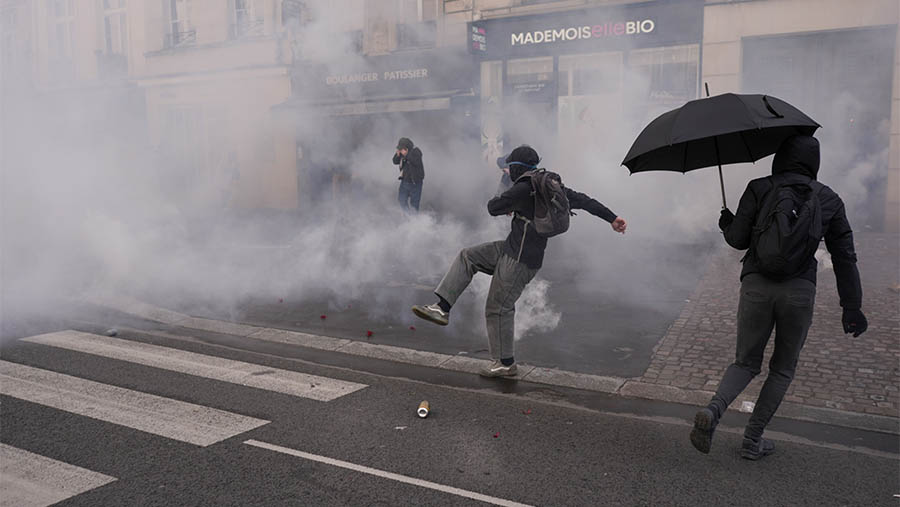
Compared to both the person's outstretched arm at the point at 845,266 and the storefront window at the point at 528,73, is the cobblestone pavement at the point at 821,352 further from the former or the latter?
the storefront window at the point at 528,73

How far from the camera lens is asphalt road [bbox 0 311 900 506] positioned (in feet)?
10.3

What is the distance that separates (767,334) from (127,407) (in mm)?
3535

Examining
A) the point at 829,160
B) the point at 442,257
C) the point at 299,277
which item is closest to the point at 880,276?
the point at 829,160

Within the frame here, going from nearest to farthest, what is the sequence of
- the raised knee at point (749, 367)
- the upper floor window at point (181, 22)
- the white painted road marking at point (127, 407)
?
the raised knee at point (749, 367), the white painted road marking at point (127, 407), the upper floor window at point (181, 22)

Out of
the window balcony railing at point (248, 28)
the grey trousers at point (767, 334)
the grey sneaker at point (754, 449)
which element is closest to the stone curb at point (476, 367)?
the grey sneaker at point (754, 449)

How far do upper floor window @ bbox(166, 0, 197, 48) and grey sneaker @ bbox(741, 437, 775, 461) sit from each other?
48.7 ft

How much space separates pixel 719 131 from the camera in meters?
3.22

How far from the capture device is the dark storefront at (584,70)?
12.7 meters

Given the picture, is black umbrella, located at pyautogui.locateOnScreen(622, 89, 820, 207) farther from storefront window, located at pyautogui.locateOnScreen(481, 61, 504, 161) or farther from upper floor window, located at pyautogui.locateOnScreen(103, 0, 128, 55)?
upper floor window, located at pyautogui.locateOnScreen(103, 0, 128, 55)

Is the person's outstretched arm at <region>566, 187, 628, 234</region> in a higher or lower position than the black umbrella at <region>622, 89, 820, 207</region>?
lower

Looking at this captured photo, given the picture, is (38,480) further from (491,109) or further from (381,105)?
(381,105)

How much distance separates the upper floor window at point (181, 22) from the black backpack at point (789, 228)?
579 inches

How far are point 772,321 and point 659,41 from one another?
1046cm

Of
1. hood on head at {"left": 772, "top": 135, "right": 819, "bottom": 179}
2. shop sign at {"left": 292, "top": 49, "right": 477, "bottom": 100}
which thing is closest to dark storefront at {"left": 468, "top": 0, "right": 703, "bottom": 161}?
shop sign at {"left": 292, "top": 49, "right": 477, "bottom": 100}
